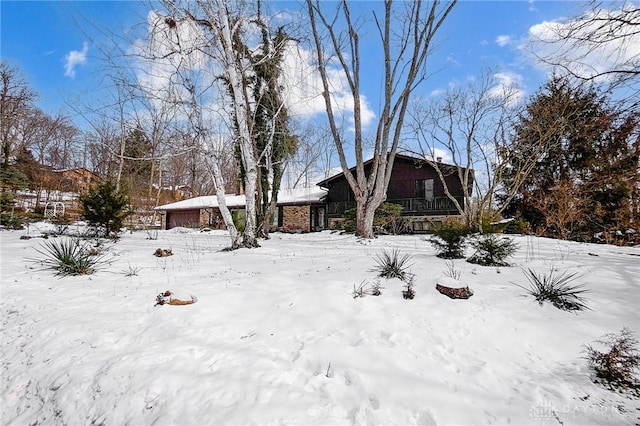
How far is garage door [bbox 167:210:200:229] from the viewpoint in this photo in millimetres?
23250

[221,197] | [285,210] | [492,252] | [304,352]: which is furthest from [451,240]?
[285,210]

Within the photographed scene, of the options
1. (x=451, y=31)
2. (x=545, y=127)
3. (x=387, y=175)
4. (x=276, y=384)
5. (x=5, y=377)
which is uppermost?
(x=451, y=31)

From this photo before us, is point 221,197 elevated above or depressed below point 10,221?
above

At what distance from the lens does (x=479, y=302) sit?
3.36 meters

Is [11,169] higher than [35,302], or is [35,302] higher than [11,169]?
[11,169]

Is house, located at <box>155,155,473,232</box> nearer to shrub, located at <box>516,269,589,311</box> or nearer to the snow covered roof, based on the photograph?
the snow covered roof

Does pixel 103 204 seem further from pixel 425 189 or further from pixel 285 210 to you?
pixel 425 189

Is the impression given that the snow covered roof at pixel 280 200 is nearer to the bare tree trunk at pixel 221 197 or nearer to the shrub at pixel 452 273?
the bare tree trunk at pixel 221 197

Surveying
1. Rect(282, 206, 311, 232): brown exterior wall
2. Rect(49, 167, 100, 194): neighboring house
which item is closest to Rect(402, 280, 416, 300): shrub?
Rect(282, 206, 311, 232): brown exterior wall

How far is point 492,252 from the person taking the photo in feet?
16.4

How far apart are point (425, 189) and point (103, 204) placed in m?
16.8

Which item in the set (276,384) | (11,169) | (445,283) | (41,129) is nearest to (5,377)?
(276,384)

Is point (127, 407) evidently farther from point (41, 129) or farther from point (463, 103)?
point (41, 129)

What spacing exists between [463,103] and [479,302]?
13930 millimetres
